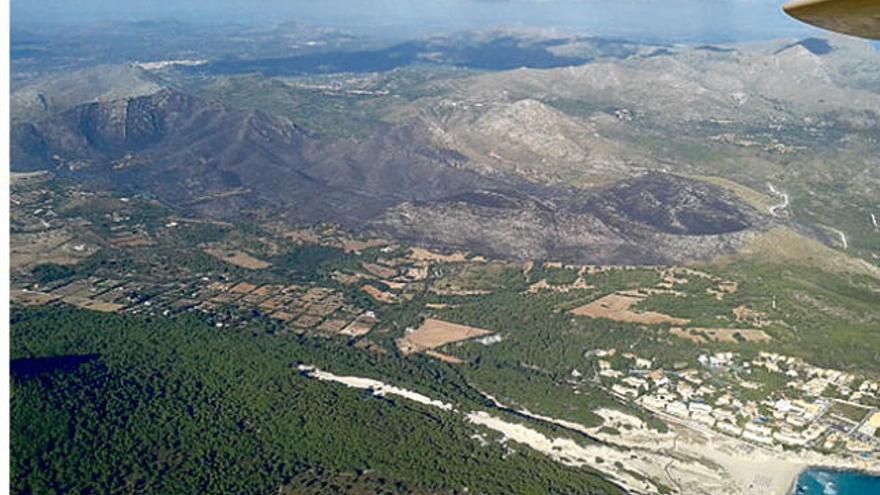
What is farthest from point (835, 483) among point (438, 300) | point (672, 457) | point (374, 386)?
point (438, 300)

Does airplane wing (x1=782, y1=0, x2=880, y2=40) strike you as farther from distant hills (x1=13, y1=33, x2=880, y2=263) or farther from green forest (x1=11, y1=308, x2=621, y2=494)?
Result: distant hills (x1=13, y1=33, x2=880, y2=263)

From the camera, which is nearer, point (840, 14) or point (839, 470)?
point (840, 14)

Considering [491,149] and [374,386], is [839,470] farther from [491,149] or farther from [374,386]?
[491,149]

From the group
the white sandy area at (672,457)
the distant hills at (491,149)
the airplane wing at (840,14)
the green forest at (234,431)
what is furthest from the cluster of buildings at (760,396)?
the airplane wing at (840,14)

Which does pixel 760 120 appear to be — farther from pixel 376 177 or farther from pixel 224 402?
pixel 224 402

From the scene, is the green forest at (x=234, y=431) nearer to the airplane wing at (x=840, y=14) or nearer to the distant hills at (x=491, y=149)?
the distant hills at (x=491, y=149)

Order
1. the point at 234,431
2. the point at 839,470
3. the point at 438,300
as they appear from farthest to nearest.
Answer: the point at 438,300 < the point at 839,470 < the point at 234,431
